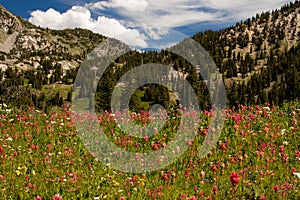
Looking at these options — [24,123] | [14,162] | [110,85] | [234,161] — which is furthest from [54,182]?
[110,85]

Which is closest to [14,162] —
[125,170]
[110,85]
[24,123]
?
[125,170]

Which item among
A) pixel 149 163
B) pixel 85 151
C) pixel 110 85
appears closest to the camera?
pixel 149 163

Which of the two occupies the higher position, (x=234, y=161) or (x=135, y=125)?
(x=135, y=125)

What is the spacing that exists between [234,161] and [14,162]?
5552 millimetres

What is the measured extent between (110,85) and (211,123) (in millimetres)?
66178

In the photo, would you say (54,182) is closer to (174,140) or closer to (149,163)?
(149,163)

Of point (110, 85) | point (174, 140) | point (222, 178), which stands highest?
point (110, 85)

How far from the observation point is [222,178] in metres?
7.20

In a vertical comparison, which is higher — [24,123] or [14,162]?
[24,123]

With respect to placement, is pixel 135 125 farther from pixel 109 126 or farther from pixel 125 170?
pixel 125 170

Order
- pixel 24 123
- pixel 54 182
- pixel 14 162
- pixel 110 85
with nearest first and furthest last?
pixel 54 182, pixel 14 162, pixel 24 123, pixel 110 85

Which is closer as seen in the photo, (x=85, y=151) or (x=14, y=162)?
(x=14, y=162)

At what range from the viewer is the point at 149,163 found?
8.23 m

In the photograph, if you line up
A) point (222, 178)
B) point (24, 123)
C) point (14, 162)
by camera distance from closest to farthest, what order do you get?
point (222, 178) < point (14, 162) < point (24, 123)
